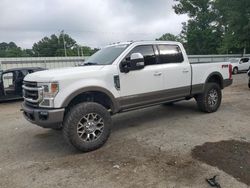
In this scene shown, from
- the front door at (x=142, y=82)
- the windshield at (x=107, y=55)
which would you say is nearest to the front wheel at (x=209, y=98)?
the front door at (x=142, y=82)

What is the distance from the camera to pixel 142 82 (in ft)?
20.2

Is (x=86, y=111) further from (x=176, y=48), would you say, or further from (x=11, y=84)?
(x=11, y=84)

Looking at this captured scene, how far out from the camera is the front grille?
5.15 m

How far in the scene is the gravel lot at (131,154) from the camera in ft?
13.3

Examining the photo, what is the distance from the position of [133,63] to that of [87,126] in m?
1.63

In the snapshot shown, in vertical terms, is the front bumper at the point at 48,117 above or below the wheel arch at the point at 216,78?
below

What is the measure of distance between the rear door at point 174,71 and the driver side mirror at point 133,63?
0.89 m

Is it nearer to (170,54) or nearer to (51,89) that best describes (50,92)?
(51,89)

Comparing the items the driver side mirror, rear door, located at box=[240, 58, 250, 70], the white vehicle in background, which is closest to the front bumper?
the driver side mirror

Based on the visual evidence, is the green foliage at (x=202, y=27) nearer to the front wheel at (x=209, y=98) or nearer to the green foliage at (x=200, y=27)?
the green foliage at (x=200, y=27)

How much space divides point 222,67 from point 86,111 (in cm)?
482

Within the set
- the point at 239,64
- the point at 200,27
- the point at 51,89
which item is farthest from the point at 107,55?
the point at 200,27

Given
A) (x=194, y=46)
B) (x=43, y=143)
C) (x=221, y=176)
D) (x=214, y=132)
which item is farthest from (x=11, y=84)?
(x=194, y=46)

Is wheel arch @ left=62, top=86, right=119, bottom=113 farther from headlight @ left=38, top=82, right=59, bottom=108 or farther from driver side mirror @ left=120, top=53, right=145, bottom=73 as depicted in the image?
driver side mirror @ left=120, top=53, right=145, bottom=73
